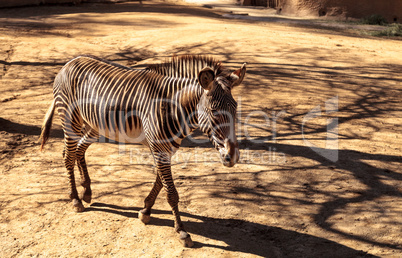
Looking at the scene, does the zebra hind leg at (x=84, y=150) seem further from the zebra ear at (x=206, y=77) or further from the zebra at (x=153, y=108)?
the zebra ear at (x=206, y=77)

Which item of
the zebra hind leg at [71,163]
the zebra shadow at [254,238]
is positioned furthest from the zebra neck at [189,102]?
the zebra hind leg at [71,163]

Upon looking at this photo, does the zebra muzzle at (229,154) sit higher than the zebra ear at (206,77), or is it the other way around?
the zebra ear at (206,77)

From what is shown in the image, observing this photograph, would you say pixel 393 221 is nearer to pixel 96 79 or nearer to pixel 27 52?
pixel 96 79

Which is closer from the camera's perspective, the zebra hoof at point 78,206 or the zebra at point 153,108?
the zebra at point 153,108

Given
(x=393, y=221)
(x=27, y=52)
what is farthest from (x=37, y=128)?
(x=393, y=221)

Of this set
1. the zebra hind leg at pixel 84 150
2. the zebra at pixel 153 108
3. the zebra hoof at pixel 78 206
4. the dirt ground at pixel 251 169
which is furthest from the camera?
the zebra hind leg at pixel 84 150

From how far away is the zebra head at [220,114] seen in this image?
3.53 m

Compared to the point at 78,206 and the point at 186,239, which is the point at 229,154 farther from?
the point at 78,206

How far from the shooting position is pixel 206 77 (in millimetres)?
3551

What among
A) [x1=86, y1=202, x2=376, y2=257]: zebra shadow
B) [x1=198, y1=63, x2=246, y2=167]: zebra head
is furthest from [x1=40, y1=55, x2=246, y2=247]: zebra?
[x1=86, y1=202, x2=376, y2=257]: zebra shadow

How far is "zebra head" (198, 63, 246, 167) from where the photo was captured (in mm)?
3529

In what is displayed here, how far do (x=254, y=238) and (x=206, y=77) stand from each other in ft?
5.64

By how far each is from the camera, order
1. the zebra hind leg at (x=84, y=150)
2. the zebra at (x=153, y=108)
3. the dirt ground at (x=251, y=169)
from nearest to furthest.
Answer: the zebra at (x=153, y=108), the dirt ground at (x=251, y=169), the zebra hind leg at (x=84, y=150)

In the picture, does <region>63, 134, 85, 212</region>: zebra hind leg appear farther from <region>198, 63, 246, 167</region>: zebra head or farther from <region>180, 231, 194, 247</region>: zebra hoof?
<region>198, 63, 246, 167</region>: zebra head
